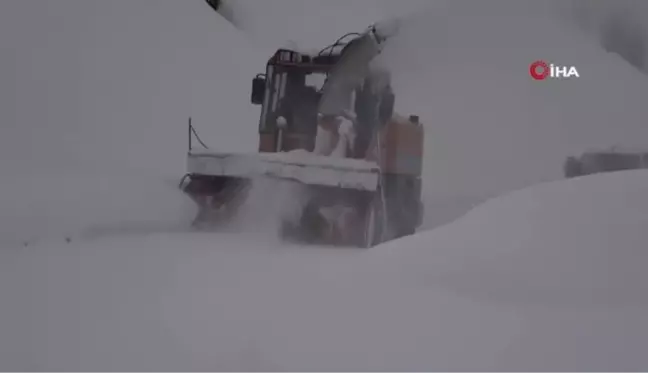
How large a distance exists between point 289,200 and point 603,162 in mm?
798

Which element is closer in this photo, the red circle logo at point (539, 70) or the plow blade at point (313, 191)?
the red circle logo at point (539, 70)

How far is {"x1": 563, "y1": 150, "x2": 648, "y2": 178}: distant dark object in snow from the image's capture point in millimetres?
1299

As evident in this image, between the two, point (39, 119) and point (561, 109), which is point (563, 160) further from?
point (39, 119)

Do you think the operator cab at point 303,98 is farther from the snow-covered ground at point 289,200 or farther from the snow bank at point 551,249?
the snow bank at point 551,249

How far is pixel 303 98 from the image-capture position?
6.47 ft

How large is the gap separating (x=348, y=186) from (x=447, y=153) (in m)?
0.29

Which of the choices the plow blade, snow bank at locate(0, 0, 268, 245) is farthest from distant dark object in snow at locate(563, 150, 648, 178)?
snow bank at locate(0, 0, 268, 245)

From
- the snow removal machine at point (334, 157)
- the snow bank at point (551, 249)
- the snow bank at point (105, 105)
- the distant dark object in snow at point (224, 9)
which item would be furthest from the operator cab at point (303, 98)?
the snow bank at point (551, 249)

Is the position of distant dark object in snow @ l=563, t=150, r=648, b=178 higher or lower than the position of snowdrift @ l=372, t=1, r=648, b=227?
lower

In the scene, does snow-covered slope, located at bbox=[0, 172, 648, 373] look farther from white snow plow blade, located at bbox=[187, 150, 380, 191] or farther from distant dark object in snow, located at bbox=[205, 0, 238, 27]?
distant dark object in snow, located at bbox=[205, 0, 238, 27]

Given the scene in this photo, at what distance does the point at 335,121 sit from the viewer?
1799 millimetres

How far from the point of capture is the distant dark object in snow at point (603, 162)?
1299mm

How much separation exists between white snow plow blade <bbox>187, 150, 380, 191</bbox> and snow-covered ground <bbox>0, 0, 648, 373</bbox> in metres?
0.06

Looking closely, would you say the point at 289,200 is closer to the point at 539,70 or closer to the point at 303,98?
the point at 303,98
